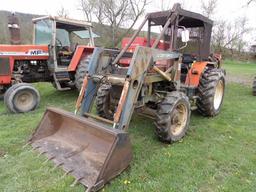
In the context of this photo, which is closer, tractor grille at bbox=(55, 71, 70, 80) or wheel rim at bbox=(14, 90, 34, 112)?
wheel rim at bbox=(14, 90, 34, 112)

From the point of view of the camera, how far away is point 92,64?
379 cm

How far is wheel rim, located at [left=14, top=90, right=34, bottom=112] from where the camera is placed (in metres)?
5.45

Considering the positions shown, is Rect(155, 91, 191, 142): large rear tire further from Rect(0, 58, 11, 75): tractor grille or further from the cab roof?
Rect(0, 58, 11, 75): tractor grille

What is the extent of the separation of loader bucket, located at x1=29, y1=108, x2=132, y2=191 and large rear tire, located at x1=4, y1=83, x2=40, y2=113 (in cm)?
203

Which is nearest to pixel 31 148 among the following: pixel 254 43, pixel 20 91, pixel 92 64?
pixel 92 64

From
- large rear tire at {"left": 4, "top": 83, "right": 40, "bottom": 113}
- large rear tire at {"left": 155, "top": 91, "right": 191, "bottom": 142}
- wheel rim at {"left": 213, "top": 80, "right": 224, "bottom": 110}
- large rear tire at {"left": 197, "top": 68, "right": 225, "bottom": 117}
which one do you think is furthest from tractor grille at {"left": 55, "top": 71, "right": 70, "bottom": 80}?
wheel rim at {"left": 213, "top": 80, "right": 224, "bottom": 110}

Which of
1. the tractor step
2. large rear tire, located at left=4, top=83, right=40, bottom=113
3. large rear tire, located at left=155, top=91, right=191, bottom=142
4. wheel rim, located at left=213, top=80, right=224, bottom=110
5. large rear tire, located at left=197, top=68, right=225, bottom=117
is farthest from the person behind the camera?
the tractor step

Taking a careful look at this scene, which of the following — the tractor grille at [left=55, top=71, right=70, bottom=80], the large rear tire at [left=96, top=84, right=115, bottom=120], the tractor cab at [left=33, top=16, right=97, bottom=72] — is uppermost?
the tractor cab at [left=33, top=16, right=97, bottom=72]

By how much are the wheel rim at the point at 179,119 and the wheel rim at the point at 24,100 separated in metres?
3.45

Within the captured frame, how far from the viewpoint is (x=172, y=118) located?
378 centimetres

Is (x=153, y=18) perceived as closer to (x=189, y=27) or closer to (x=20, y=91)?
(x=189, y=27)

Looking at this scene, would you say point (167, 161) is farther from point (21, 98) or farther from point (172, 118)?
point (21, 98)

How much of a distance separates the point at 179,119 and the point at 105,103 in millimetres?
1321

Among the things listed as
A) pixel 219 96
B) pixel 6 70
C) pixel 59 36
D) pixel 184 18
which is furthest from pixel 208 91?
pixel 6 70
